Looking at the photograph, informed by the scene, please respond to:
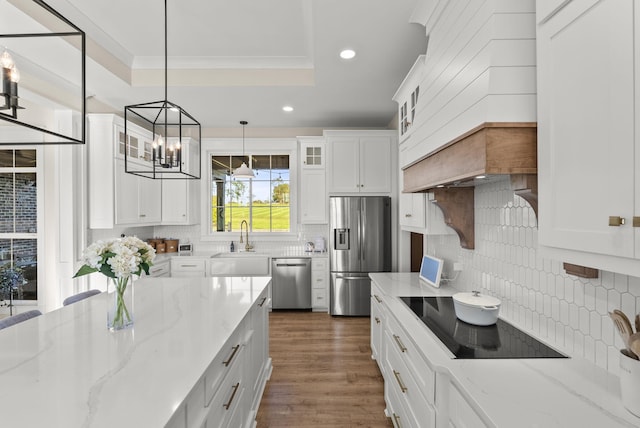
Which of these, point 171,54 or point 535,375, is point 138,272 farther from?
point 171,54

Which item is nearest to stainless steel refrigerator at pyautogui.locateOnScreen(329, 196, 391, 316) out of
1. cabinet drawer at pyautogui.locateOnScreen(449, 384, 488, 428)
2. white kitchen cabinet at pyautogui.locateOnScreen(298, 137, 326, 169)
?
white kitchen cabinet at pyautogui.locateOnScreen(298, 137, 326, 169)

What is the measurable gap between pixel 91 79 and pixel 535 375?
4065 mm

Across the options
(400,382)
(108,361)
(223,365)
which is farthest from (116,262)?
(400,382)

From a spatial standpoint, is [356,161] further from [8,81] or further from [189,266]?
[8,81]

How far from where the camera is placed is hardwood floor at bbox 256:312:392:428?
220 centimetres

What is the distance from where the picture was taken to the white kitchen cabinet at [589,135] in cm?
77

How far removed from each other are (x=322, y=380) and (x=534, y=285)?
6.01 feet

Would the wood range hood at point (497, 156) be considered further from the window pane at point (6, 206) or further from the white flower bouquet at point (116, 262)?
the window pane at point (6, 206)

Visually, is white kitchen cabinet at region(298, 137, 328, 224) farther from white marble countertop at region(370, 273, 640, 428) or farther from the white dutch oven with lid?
white marble countertop at region(370, 273, 640, 428)

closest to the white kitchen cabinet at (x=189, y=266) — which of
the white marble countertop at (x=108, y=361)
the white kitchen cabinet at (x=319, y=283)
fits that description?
the white kitchen cabinet at (x=319, y=283)

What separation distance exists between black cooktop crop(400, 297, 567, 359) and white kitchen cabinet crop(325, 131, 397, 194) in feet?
8.82

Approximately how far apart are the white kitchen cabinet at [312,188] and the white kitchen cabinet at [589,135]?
3690 mm

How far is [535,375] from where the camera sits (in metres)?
1.14

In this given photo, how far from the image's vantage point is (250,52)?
314 centimetres
